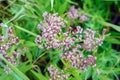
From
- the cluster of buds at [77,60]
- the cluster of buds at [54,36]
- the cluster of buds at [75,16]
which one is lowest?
the cluster of buds at [77,60]

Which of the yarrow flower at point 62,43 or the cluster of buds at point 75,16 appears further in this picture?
the cluster of buds at point 75,16

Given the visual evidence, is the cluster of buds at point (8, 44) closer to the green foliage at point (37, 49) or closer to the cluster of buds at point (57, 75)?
the green foliage at point (37, 49)

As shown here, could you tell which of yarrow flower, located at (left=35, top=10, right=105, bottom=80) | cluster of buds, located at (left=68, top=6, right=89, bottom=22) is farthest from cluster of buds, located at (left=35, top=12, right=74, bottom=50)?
cluster of buds, located at (left=68, top=6, right=89, bottom=22)

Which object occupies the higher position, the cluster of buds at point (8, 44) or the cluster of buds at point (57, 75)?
the cluster of buds at point (8, 44)

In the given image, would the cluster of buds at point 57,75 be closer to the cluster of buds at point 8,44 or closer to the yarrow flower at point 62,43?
the yarrow flower at point 62,43

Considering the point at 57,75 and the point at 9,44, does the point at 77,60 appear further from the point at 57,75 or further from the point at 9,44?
the point at 9,44

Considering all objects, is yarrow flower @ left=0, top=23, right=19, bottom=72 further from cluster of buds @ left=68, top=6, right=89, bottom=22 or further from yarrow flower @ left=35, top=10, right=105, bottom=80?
cluster of buds @ left=68, top=6, right=89, bottom=22

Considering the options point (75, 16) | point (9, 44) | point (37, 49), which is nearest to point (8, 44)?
point (9, 44)

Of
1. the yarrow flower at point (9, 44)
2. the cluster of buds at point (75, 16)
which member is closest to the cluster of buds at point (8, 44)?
the yarrow flower at point (9, 44)
